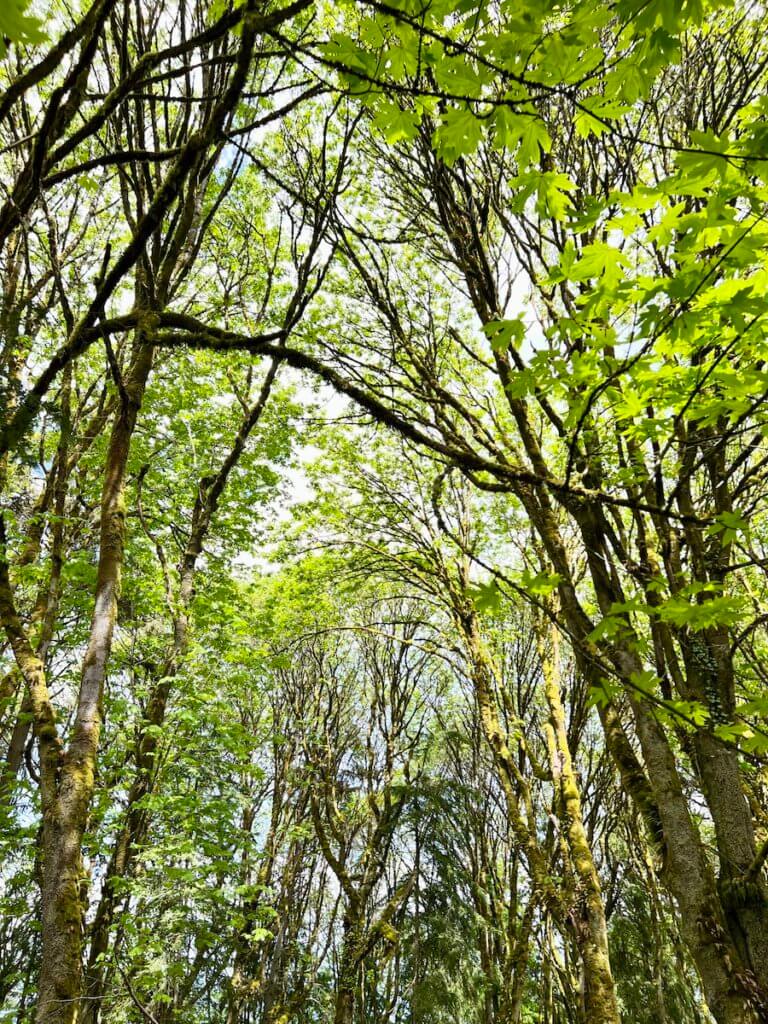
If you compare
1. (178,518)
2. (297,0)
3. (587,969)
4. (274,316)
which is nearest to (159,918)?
(587,969)

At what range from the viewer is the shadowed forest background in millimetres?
2105

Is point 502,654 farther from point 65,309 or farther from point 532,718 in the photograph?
point 65,309

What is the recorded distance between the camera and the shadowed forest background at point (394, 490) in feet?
6.91

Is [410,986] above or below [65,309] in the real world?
below

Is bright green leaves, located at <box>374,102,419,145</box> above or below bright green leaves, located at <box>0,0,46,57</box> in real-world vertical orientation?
above

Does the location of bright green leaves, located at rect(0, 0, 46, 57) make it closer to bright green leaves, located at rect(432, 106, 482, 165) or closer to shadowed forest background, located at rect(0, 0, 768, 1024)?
shadowed forest background, located at rect(0, 0, 768, 1024)

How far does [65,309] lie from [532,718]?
8.78 m

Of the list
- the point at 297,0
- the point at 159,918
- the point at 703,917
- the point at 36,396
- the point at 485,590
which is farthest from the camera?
the point at 159,918

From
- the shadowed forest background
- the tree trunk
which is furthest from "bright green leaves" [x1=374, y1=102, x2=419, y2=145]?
the tree trunk

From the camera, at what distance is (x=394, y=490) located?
7270 millimetres

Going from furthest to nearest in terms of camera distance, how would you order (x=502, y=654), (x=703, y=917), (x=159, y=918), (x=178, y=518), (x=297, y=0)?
(x=502, y=654) → (x=178, y=518) → (x=159, y=918) → (x=703, y=917) → (x=297, y=0)

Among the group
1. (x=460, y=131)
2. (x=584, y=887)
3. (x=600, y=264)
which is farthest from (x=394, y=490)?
(x=460, y=131)

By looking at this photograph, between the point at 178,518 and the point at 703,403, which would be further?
the point at 178,518

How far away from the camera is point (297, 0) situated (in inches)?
67.9
